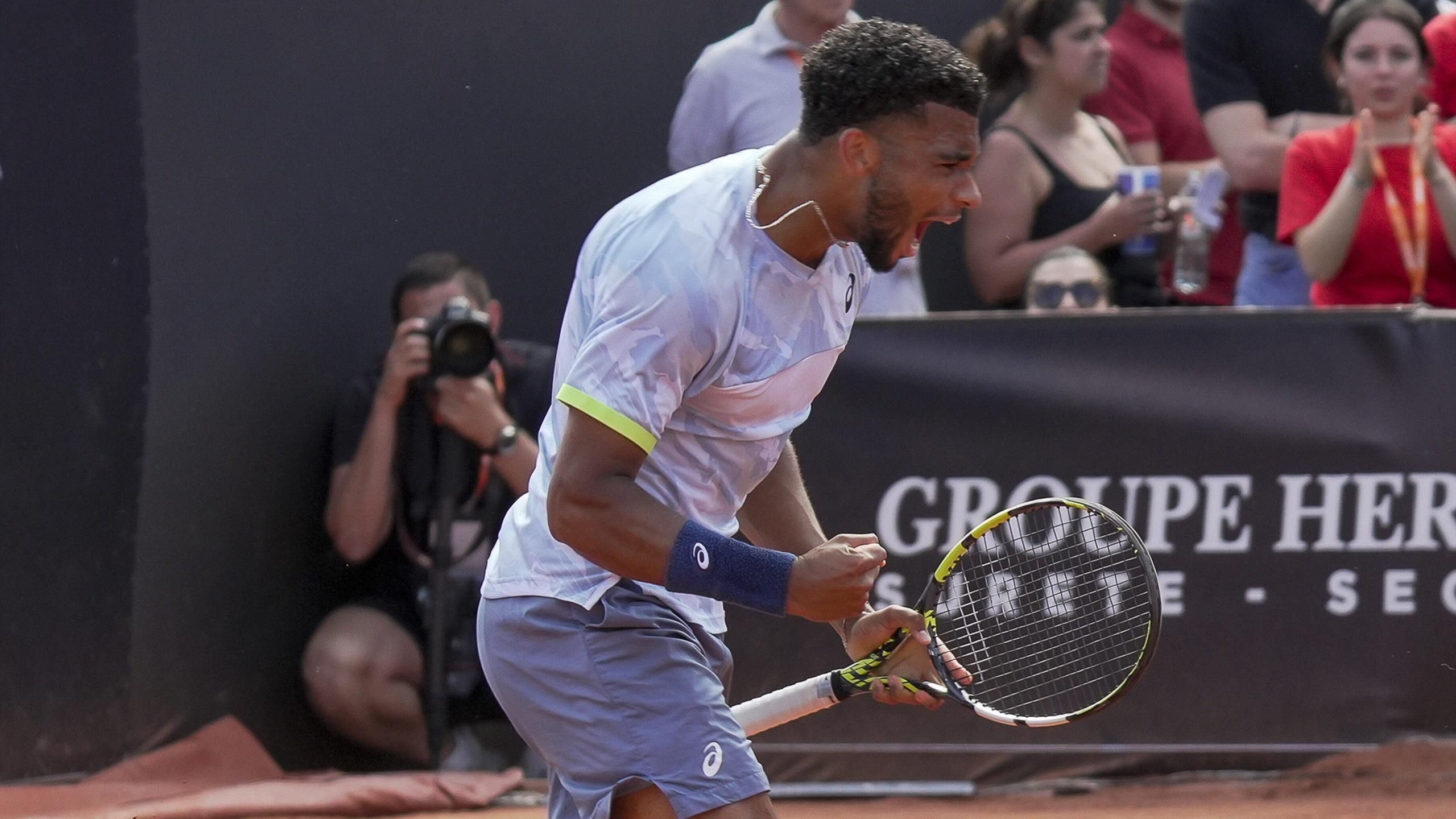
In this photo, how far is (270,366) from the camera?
18.8ft

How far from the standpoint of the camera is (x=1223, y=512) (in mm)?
5137

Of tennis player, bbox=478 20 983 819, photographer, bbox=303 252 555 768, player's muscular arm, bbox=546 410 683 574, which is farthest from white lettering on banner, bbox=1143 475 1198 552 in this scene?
player's muscular arm, bbox=546 410 683 574

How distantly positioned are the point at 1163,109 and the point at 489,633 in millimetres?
4033

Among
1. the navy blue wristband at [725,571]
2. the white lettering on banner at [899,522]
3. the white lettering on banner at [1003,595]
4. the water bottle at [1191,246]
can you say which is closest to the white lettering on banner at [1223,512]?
the white lettering on banner at [899,522]

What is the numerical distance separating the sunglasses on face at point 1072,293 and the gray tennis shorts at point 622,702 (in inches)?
107

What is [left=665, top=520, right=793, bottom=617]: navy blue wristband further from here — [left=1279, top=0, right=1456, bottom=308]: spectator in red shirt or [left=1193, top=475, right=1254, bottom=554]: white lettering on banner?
[left=1279, top=0, right=1456, bottom=308]: spectator in red shirt

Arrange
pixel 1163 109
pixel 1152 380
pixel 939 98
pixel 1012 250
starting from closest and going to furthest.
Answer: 1. pixel 939 98
2. pixel 1152 380
3. pixel 1012 250
4. pixel 1163 109

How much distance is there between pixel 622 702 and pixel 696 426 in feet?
1.41

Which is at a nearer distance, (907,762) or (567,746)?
(567,746)

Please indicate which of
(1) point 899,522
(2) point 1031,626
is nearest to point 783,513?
(2) point 1031,626

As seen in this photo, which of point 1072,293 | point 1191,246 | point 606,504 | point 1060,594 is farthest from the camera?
point 1191,246

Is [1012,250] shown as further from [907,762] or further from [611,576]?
[611,576]

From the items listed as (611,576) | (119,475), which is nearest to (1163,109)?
(119,475)

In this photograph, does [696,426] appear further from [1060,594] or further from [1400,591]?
[1400,591]
